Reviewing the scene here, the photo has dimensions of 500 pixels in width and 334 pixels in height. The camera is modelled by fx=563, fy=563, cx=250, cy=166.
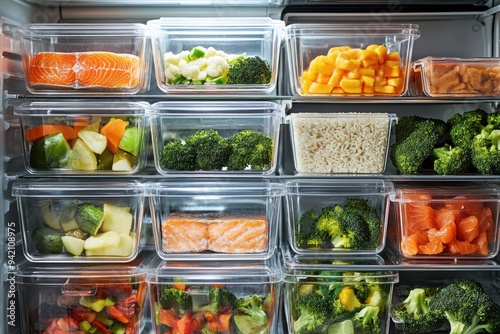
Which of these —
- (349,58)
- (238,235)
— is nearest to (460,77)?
(349,58)

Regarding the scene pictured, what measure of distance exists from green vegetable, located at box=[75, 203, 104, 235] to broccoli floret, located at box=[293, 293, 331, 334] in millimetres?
867

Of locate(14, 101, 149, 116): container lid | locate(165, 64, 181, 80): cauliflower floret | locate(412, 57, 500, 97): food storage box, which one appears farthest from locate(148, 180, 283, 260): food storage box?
locate(412, 57, 500, 97): food storage box

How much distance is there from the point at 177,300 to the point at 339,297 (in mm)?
645

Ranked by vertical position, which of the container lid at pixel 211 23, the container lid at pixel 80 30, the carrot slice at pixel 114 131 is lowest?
the carrot slice at pixel 114 131

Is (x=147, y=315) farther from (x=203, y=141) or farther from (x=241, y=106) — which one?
(x=241, y=106)

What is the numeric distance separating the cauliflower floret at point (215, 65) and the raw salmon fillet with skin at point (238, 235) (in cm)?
58

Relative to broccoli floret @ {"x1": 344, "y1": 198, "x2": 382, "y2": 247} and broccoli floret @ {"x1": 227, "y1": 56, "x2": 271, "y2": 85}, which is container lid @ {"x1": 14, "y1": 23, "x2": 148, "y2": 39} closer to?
broccoli floret @ {"x1": 227, "y1": 56, "x2": 271, "y2": 85}

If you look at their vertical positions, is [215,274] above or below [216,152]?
below

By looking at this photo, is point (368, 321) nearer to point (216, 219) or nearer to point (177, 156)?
point (216, 219)

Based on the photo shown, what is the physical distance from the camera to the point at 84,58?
2184 mm

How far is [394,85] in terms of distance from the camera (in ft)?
7.21

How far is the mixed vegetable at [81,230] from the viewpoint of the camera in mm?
2260

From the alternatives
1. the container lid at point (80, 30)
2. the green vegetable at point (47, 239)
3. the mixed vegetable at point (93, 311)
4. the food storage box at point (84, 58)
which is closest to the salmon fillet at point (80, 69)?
the food storage box at point (84, 58)

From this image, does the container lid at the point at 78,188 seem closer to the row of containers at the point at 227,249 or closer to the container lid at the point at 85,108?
the row of containers at the point at 227,249
